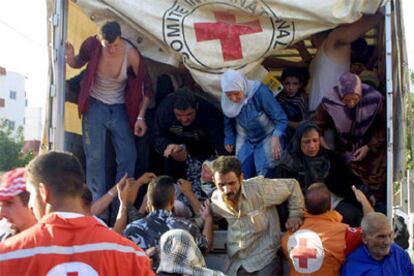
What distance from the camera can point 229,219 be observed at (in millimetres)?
3885

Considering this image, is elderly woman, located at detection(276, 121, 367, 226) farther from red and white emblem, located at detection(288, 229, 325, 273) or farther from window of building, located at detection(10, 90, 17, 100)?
window of building, located at detection(10, 90, 17, 100)

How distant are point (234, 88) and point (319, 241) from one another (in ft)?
4.11

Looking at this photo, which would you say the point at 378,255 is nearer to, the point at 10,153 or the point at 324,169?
the point at 324,169

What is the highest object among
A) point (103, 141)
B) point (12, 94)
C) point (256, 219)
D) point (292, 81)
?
point (12, 94)

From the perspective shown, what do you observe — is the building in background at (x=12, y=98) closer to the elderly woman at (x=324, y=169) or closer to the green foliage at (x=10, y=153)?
the green foliage at (x=10, y=153)

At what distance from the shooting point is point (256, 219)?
149 inches

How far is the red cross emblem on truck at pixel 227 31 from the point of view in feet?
14.3

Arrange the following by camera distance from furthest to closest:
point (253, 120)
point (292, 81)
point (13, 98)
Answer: point (13, 98), point (292, 81), point (253, 120)

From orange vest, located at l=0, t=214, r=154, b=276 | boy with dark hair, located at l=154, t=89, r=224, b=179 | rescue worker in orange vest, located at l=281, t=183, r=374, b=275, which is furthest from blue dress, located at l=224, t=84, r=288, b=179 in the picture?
orange vest, located at l=0, t=214, r=154, b=276

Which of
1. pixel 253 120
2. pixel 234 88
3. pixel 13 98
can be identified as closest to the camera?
pixel 234 88

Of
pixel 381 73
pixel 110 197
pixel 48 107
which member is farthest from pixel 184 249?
pixel 381 73

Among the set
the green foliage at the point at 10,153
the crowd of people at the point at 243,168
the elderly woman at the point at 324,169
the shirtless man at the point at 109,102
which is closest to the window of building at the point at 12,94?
the green foliage at the point at 10,153

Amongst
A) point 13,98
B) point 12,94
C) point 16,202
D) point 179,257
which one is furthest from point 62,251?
point 13,98

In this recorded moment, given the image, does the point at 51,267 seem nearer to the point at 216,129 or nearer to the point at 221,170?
the point at 221,170
